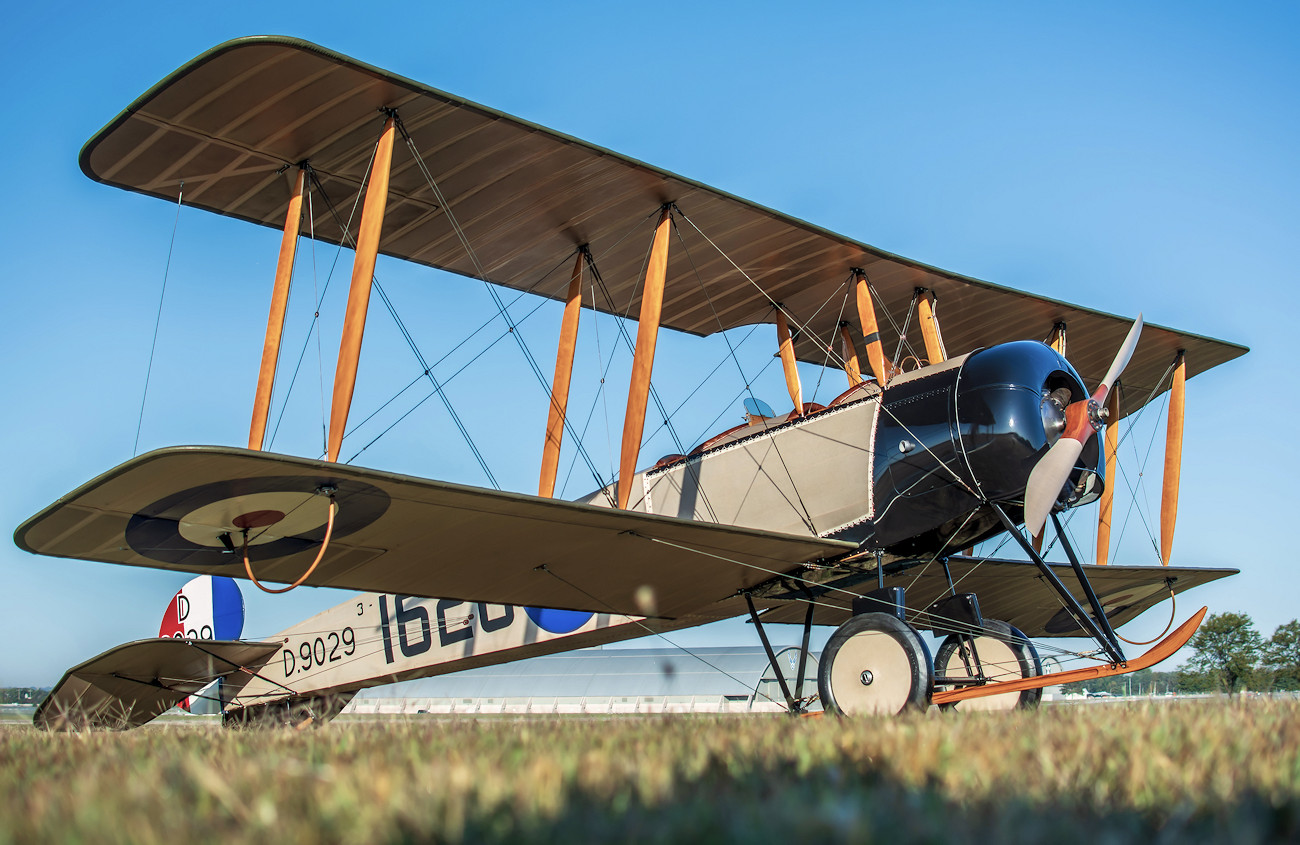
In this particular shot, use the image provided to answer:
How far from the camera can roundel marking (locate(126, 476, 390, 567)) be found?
18.6ft

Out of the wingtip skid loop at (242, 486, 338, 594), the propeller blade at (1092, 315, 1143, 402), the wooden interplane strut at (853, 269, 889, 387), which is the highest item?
the wooden interplane strut at (853, 269, 889, 387)

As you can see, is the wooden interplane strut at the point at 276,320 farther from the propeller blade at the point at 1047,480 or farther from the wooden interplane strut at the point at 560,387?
the propeller blade at the point at 1047,480

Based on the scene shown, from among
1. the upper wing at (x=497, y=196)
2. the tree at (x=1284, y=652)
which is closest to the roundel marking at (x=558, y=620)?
the upper wing at (x=497, y=196)

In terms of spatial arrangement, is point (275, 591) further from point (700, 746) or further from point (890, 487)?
point (890, 487)

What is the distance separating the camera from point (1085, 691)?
48406 millimetres

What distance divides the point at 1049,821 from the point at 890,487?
6.32 metres

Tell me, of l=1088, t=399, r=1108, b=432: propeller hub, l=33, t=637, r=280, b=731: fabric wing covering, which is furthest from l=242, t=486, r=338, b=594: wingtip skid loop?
l=1088, t=399, r=1108, b=432: propeller hub

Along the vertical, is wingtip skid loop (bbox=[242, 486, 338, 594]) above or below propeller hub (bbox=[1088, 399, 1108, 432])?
below

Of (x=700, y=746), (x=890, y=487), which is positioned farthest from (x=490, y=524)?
(x=700, y=746)

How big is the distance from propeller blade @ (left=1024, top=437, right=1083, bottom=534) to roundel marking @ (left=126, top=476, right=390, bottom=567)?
15.3 feet

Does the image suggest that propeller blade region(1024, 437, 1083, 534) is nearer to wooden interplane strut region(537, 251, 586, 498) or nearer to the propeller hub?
the propeller hub

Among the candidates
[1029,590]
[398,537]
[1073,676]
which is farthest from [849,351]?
[398,537]

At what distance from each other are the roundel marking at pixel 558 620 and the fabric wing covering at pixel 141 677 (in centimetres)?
377

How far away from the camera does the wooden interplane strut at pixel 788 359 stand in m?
9.80
